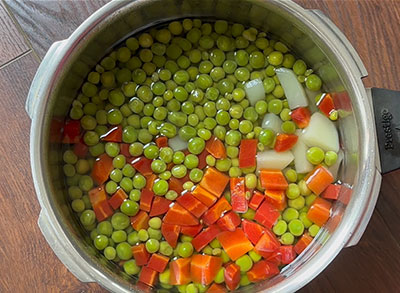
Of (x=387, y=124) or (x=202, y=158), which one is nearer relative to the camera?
(x=387, y=124)

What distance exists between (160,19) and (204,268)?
492 millimetres

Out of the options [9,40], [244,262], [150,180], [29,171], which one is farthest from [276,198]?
[9,40]

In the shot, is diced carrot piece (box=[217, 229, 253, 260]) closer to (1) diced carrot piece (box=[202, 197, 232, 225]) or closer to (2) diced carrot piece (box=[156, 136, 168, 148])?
(1) diced carrot piece (box=[202, 197, 232, 225])

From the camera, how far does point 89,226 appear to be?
109 cm

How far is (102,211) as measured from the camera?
3.59 feet

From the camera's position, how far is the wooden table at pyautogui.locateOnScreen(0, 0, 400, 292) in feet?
3.60

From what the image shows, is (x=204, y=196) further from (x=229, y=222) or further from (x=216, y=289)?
(x=216, y=289)

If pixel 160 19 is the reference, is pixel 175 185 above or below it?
below

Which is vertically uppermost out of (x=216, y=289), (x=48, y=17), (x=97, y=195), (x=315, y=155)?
(x=48, y=17)

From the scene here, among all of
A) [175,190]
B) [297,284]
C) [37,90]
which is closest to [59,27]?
[37,90]

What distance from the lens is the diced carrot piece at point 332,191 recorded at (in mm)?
1092

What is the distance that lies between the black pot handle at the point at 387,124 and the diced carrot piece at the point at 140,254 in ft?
1.56

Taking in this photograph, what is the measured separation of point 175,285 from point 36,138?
40 cm

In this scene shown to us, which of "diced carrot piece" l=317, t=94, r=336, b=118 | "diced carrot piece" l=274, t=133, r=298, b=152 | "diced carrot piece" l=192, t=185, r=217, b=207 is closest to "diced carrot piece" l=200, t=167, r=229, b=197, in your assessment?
"diced carrot piece" l=192, t=185, r=217, b=207
